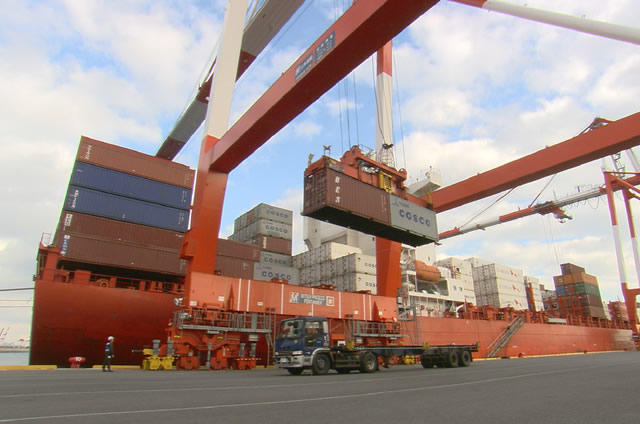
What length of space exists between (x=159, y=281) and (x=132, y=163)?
659cm

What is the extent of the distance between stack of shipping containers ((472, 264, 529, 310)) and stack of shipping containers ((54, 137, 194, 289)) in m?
33.6

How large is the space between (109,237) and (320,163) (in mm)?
11144

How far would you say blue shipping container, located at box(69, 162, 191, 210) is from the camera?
738 inches

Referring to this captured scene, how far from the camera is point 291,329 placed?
494 inches

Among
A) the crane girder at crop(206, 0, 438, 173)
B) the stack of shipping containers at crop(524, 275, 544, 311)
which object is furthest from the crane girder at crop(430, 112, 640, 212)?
the stack of shipping containers at crop(524, 275, 544, 311)

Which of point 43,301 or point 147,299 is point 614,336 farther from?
point 43,301

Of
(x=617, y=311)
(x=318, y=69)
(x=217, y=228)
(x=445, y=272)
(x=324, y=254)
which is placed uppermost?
(x=318, y=69)

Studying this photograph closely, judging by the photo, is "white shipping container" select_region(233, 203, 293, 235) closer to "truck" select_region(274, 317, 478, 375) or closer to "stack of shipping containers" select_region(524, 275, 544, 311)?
"truck" select_region(274, 317, 478, 375)

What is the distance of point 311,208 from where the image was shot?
14539 millimetres

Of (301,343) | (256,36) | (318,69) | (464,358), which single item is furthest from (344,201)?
(256,36)

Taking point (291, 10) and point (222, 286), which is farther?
point (291, 10)

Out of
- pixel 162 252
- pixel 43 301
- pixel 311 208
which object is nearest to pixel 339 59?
pixel 311 208

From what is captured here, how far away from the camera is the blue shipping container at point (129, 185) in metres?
18.7

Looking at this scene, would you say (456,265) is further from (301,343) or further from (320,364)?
(301,343)
